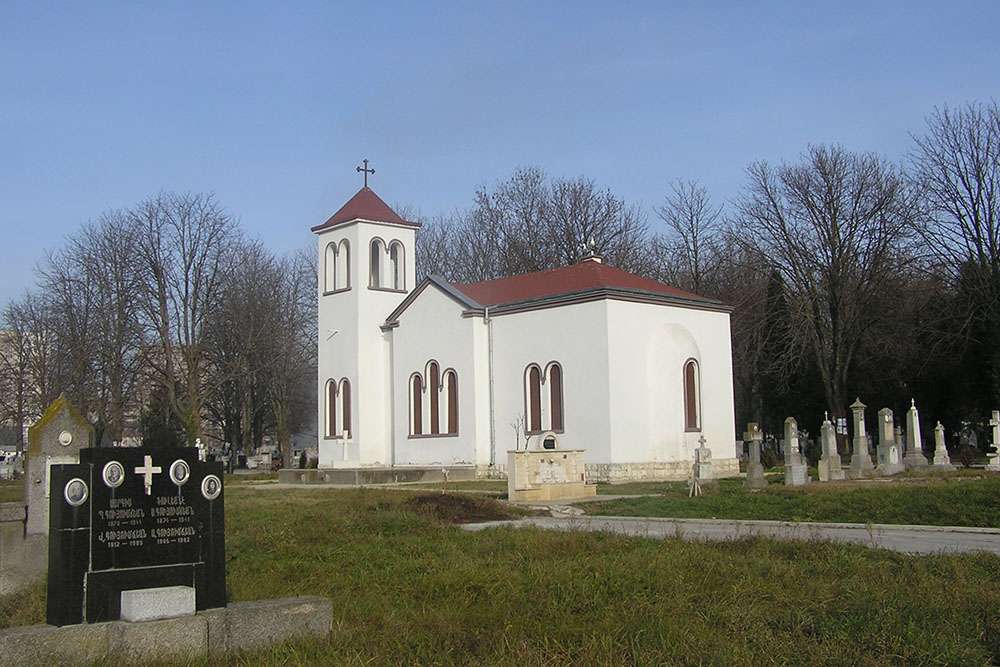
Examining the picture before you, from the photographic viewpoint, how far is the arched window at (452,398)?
126 feet

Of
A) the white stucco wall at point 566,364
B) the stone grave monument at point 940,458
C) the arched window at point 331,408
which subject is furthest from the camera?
the arched window at point 331,408

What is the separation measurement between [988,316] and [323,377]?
28.8m

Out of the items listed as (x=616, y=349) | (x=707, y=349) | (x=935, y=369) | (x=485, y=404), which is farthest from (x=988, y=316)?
(x=485, y=404)

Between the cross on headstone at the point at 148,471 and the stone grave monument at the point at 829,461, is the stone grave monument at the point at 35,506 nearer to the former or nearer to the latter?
the cross on headstone at the point at 148,471

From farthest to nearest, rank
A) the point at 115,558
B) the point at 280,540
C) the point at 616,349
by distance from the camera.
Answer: the point at 616,349, the point at 280,540, the point at 115,558

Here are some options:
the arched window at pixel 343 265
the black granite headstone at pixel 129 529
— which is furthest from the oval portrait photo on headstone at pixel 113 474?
the arched window at pixel 343 265

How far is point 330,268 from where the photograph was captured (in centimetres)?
4325

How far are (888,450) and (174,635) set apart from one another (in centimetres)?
3005

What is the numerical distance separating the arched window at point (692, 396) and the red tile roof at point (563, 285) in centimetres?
261

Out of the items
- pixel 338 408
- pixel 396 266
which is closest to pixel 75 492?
pixel 338 408

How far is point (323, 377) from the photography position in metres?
43.4

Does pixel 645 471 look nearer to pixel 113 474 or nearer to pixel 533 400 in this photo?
pixel 533 400

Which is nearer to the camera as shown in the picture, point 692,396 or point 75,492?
point 75,492

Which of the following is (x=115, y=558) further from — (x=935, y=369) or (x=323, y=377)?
(x=935, y=369)
